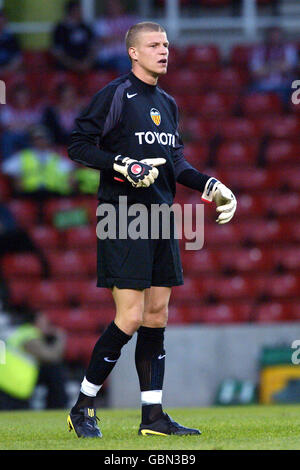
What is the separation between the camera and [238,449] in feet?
13.9

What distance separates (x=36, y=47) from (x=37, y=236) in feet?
13.6

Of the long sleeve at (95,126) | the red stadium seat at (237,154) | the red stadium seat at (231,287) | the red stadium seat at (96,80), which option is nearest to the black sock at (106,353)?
the long sleeve at (95,126)

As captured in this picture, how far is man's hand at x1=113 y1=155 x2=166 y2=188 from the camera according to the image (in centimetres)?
477

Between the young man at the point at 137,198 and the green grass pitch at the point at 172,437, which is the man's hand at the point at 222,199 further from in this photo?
the green grass pitch at the point at 172,437

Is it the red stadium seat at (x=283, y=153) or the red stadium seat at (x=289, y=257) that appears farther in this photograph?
the red stadium seat at (x=283, y=153)

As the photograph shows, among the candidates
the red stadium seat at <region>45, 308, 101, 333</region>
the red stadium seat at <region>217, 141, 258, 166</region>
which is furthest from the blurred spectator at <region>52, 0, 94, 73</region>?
the red stadium seat at <region>45, 308, 101, 333</region>

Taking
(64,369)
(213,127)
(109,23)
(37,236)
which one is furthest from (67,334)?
(109,23)

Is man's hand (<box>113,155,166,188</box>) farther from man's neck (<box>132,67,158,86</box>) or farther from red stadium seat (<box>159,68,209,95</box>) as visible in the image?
red stadium seat (<box>159,68,209,95</box>)

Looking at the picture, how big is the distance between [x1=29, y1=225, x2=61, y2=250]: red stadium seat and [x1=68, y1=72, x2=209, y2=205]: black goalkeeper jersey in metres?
A: 6.90

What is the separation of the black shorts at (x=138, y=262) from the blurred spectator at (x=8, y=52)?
29.8ft

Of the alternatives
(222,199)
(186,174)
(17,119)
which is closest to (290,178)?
(17,119)

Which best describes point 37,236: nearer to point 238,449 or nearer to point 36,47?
point 36,47

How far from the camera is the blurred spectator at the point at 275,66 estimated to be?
13.5 m

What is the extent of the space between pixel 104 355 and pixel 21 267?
22.4 feet
